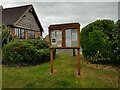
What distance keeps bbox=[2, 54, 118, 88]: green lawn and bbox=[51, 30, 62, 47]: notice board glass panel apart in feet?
4.65

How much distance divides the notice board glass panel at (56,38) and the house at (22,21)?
15.3 m

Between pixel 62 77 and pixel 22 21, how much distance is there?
19.2 meters

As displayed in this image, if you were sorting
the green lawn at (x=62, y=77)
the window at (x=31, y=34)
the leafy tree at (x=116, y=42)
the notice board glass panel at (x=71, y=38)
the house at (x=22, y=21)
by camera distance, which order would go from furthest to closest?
the window at (x=31, y=34), the house at (x=22, y=21), the leafy tree at (x=116, y=42), the notice board glass panel at (x=71, y=38), the green lawn at (x=62, y=77)

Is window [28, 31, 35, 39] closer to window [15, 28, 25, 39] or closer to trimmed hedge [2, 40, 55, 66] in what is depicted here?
window [15, 28, 25, 39]

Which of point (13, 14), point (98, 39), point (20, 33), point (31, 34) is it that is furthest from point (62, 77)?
point (31, 34)

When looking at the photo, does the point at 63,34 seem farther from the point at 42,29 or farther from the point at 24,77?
the point at 42,29

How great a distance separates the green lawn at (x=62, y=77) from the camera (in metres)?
8.94

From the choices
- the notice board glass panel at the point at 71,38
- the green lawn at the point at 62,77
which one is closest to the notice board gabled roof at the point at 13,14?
the green lawn at the point at 62,77

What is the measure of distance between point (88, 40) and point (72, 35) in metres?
2.56

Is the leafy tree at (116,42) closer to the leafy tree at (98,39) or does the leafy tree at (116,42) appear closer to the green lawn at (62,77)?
the leafy tree at (98,39)

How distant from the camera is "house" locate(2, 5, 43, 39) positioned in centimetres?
2609

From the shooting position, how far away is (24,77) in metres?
10.2

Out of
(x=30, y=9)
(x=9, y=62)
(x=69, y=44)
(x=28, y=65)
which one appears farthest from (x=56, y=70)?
Answer: (x=30, y=9)

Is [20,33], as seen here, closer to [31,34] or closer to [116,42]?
[31,34]
